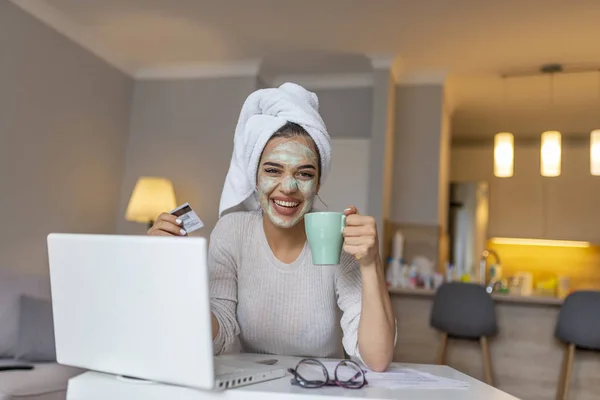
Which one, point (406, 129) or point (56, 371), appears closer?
point (56, 371)

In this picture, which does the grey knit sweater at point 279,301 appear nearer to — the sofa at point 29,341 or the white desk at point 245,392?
the white desk at point 245,392

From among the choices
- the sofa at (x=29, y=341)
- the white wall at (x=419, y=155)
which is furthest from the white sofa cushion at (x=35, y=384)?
the white wall at (x=419, y=155)

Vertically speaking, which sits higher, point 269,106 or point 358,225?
point 269,106

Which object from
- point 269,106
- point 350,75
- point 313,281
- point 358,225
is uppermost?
→ point 350,75

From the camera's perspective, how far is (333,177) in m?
4.32

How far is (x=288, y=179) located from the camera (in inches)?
47.0

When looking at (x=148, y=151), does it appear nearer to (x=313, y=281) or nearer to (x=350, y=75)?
(x=350, y=75)

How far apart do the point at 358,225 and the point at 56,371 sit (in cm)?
206

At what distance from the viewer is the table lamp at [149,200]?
4000 millimetres

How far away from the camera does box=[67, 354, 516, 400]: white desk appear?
0.71m

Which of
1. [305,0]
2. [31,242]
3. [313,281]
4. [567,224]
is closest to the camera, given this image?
[313,281]

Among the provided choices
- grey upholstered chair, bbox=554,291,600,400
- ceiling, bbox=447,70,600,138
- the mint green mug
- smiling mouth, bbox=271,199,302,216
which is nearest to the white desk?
the mint green mug

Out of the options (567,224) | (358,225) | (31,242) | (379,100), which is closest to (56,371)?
(31,242)

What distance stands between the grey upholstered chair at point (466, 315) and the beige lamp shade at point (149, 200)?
1964 millimetres
